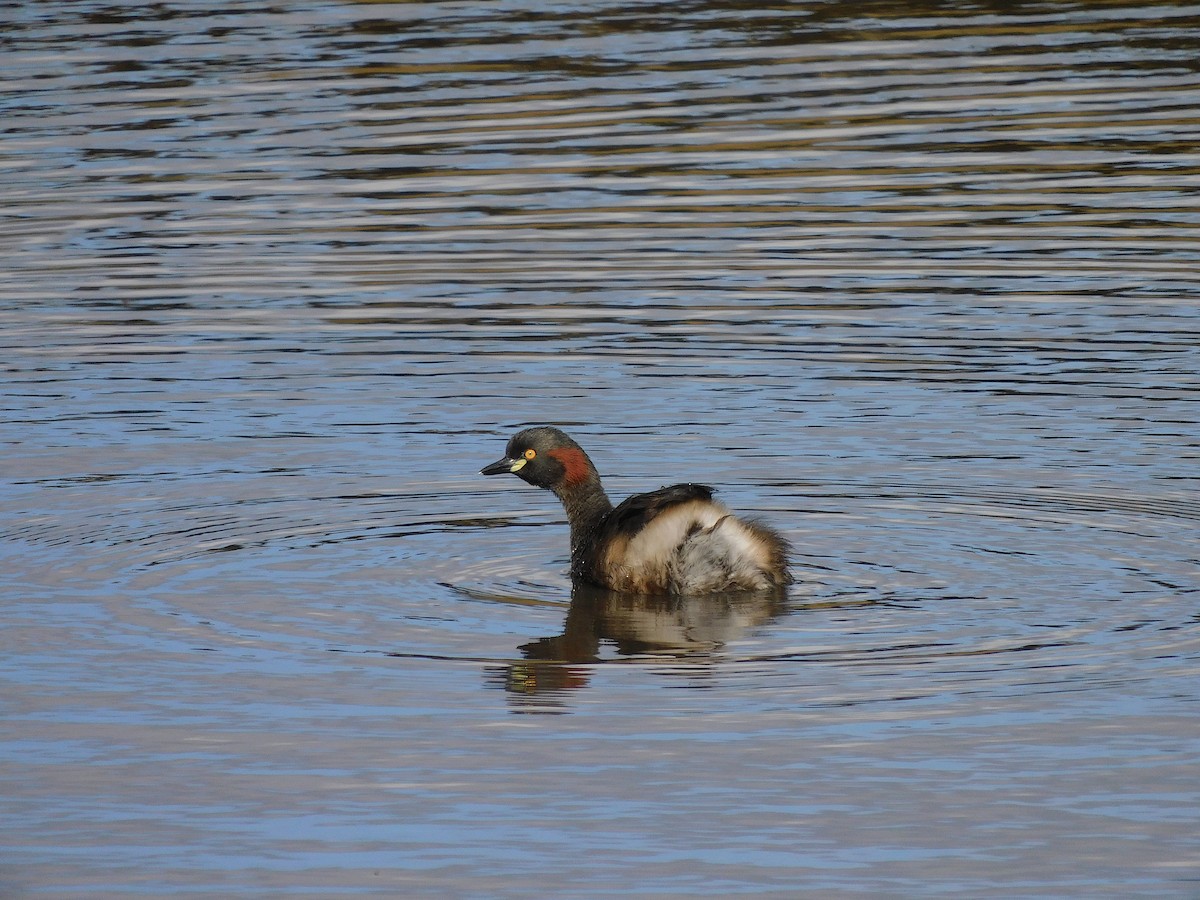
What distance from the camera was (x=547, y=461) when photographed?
11250mm

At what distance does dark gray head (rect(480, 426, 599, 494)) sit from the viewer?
11180 millimetres

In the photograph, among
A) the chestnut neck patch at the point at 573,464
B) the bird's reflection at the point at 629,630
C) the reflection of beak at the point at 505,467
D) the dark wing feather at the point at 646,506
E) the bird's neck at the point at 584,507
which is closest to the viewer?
the bird's reflection at the point at 629,630

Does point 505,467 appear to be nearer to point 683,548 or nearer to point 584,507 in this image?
A: point 584,507

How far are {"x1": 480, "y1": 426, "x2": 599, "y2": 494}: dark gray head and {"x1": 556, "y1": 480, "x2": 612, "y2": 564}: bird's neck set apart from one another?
20 mm

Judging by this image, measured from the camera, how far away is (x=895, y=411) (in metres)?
13.0

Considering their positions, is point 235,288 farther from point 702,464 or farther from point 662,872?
point 662,872

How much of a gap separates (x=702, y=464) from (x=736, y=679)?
334cm

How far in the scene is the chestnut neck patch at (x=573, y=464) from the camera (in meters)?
11.2

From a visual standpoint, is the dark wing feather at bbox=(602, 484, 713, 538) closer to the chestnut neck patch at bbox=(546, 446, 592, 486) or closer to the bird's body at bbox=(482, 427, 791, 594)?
the bird's body at bbox=(482, 427, 791, 594)

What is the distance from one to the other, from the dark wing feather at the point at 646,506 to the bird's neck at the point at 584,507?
0.87 ft

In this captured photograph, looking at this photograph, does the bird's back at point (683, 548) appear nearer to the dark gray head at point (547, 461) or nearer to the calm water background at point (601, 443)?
the calm water background at point (601, 443)

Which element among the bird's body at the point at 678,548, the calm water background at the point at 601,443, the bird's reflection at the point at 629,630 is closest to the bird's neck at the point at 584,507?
the bird's body at the point at 678,548

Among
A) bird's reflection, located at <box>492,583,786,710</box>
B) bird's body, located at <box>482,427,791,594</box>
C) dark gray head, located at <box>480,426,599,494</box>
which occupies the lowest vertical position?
bird's reflection, located at <box>492,583,786,710</box>

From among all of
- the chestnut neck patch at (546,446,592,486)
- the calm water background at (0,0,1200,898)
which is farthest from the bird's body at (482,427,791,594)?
the chestnut neck patch at (546,446,592,486)
